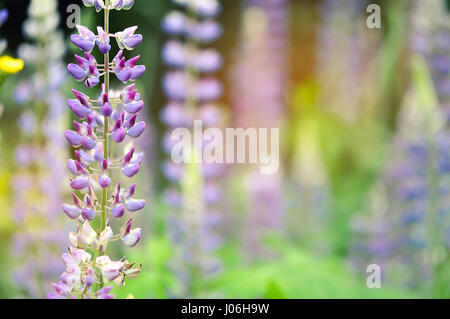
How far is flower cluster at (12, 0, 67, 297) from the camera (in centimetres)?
235

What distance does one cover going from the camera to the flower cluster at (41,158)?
2354 mm

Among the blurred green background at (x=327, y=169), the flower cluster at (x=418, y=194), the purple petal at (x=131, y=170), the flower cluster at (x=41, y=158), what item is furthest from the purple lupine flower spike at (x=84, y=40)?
the flower cluster at (x=418, y=194)

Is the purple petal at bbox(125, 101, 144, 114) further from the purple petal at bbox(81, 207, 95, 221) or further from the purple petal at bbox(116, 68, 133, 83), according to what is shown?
the purple petal at bbox(81, 207, 95, 221)

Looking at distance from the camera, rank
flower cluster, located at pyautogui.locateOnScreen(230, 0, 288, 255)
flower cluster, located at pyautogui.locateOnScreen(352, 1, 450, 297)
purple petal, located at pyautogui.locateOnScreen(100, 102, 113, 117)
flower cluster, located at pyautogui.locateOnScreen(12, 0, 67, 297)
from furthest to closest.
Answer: flower cluster, located at pyautogui.locateOnScreen(230, 0, 288, 255), flower cluster, located at pyautogui.locateOnScreen(352, 1, 450, 297), flower cluster, located at pyautogui.locateOnScreen(12, 0, 67, 297), purple petal, located at pyautogui.locateOnScreen(100, 102, 113, 117)

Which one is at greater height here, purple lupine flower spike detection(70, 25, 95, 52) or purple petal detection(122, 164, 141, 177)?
purple lupine flower spike detection(70, 25, 95, 52)

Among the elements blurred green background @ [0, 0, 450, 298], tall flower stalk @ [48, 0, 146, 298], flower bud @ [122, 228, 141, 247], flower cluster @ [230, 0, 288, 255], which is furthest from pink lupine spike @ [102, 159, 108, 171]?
flower cluster @ [230, 0, 288, 255]

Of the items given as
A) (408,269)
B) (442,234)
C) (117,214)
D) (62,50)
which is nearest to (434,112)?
(442,234)

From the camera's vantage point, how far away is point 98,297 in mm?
1204

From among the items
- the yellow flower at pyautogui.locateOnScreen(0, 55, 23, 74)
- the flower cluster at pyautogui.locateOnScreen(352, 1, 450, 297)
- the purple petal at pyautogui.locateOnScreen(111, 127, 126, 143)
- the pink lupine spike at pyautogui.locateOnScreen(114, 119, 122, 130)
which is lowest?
the flower cluster at pyautogui.locateOnScreen(352, 1, 450, 297)

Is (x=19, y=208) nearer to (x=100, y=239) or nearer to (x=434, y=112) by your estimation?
(x=100, y=239)

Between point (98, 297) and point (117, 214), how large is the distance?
0.15 meters

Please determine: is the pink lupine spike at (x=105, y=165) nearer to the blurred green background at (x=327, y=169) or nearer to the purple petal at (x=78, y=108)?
the purple petal at (x=78, y=108)

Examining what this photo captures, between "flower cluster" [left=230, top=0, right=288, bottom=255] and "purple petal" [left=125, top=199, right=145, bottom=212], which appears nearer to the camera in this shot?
"purple petal" [left=125, top=199, right=145, bottom=212]
